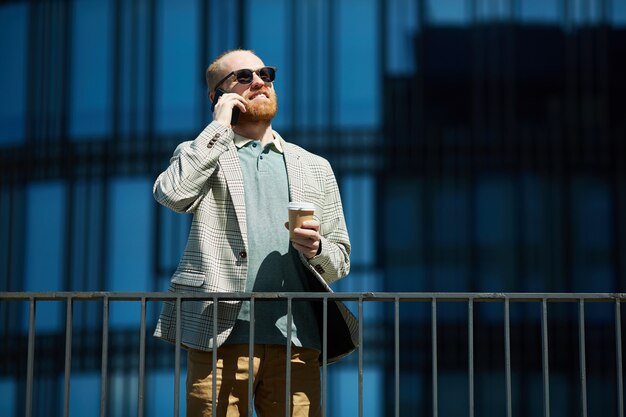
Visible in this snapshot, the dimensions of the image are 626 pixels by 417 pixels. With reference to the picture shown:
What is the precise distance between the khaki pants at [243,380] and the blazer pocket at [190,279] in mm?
272

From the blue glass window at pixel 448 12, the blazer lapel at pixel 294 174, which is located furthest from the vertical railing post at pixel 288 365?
the blue glass window at pixel 448 12

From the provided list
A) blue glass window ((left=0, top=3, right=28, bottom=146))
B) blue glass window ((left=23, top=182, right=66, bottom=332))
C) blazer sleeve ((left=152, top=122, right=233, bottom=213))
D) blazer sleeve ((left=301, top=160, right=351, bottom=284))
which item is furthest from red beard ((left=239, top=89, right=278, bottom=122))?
blue glass window ((left=0, top=3, right=28, bottom=146))

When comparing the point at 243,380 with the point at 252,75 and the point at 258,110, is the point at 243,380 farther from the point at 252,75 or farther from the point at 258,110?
the point at 252,75

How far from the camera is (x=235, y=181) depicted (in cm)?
601

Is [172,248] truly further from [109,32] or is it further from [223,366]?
[223,366]

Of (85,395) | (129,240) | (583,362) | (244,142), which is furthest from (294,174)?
(129,240)

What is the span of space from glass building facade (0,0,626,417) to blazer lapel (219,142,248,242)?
34.0ft

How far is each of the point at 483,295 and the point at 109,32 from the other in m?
11.5

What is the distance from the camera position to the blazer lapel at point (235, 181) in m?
5.93

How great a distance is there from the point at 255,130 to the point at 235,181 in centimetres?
29

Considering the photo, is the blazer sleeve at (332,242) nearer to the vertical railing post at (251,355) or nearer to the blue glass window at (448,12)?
the vertical railing post at (251,355)

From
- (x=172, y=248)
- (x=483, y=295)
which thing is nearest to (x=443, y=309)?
(x=172, y=248)

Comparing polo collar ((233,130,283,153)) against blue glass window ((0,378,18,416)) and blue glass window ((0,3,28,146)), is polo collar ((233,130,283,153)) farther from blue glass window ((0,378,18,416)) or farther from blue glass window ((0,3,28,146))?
blue glass window ((0,3,28,146))

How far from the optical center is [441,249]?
1659cm
